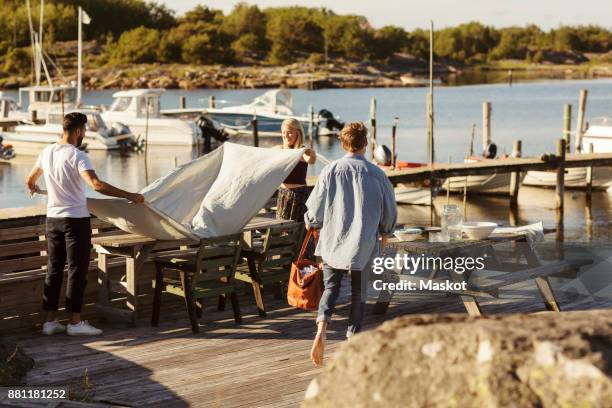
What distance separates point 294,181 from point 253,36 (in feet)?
535

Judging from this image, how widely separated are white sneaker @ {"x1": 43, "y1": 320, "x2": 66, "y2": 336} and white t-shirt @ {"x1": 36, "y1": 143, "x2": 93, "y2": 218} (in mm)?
858

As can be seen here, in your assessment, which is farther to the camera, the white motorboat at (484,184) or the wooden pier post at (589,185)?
the wooden pier post at (589,185)

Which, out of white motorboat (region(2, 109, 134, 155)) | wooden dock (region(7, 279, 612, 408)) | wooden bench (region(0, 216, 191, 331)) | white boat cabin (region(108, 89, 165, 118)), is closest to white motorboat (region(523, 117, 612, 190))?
white motorboat (region(2, 109, 134, 155))

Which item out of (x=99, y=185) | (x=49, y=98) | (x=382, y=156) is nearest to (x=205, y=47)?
(x=49, y=98)

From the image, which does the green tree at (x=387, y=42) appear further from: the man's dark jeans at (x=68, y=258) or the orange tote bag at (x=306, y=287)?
the orange tote bag at (x=306, y=287)

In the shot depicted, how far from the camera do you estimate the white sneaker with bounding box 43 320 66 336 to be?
834 cm

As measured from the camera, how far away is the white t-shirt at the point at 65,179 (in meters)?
7.89

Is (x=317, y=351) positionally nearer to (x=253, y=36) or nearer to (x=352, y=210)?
(x=352, y=210)

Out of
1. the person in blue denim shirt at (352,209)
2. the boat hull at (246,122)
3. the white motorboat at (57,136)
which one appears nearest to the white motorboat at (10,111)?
the white motorboat at (57,136)

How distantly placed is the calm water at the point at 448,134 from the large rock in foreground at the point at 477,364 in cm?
2125

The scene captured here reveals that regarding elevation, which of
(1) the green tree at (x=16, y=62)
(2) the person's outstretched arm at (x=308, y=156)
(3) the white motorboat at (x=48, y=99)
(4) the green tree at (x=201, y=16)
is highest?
(4) the green tree at (x=201, y=16)

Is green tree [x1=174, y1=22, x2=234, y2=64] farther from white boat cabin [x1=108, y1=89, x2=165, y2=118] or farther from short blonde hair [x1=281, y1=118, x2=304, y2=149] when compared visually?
short blonde hair [x1=281, y1=118, x2=304, y2=149]

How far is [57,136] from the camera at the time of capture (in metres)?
44.5

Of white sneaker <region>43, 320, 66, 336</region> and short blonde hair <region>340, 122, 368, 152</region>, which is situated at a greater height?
short blonde hair <region>340, 122, 368, 152</region>
